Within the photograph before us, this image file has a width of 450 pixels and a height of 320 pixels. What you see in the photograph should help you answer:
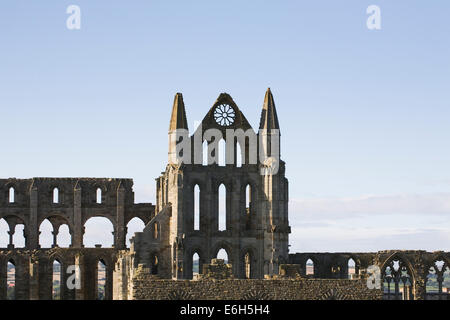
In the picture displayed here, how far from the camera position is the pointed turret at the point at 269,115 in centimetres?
9356

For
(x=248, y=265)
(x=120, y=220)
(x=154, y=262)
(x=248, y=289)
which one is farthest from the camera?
(x=120, y=220)

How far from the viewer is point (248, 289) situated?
55406 millimetres

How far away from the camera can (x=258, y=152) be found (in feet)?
308

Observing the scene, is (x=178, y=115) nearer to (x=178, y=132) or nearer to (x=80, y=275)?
(x=178, y=132)

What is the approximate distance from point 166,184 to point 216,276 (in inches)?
1434

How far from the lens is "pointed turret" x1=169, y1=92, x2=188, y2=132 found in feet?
304

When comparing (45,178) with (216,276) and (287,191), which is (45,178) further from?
(216,276)

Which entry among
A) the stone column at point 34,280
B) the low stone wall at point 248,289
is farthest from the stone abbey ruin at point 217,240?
the low stone wall at point 248,289

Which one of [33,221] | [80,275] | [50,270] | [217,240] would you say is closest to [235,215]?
[217,240]

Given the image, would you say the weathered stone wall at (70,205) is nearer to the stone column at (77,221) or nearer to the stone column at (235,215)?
the stone column at (77,221)

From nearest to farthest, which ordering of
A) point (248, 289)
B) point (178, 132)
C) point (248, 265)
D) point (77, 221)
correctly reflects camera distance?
1. point (248, 289)
2. point (178, 132)
3. point (248, 265)
4. point (77, 221)

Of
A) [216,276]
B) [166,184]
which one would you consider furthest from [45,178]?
[216,276]

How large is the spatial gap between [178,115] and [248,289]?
127ft

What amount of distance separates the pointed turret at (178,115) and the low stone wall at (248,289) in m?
37.3
